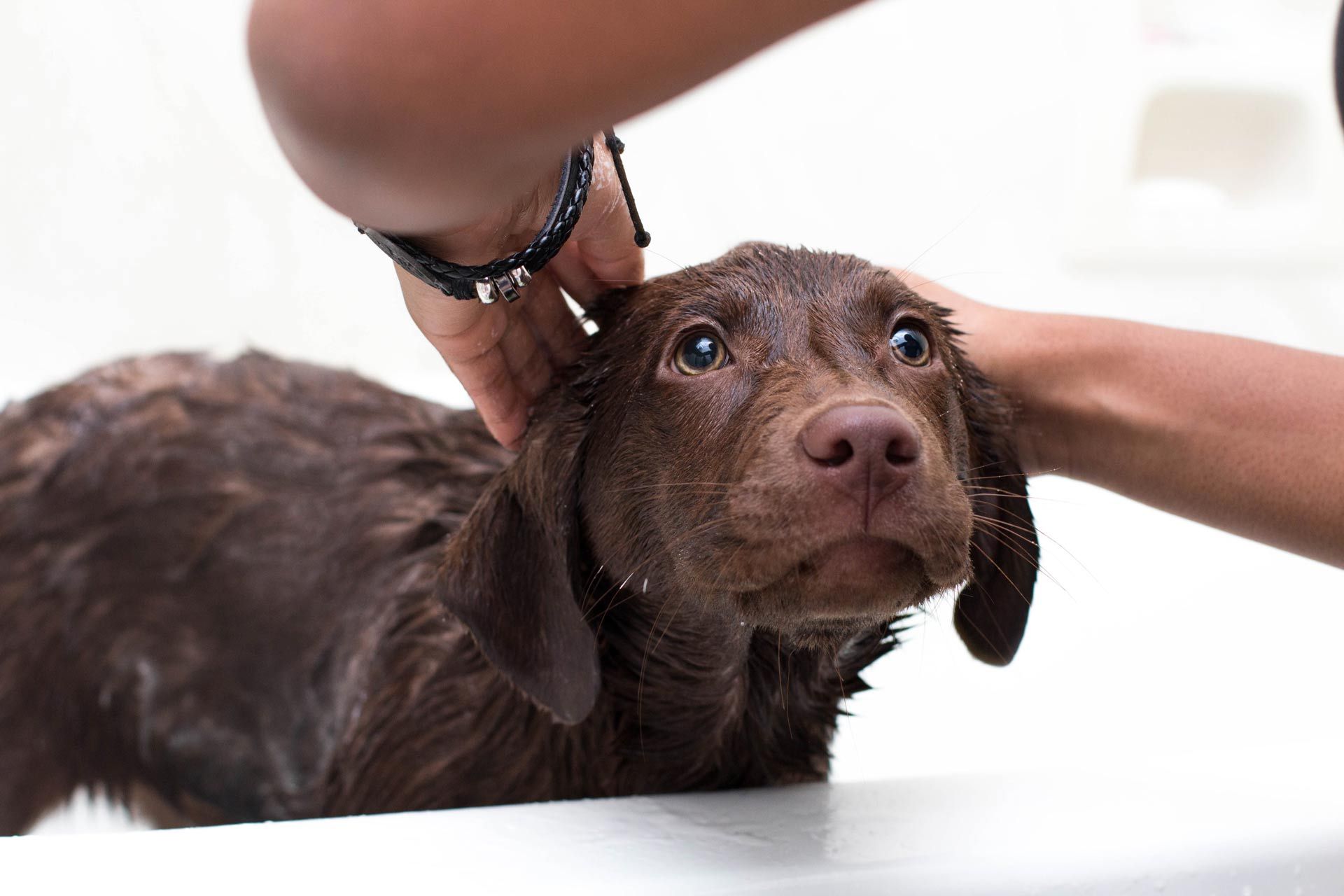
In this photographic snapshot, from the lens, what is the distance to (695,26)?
113cm

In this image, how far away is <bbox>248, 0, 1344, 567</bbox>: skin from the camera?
3.60ft

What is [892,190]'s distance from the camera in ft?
20.3

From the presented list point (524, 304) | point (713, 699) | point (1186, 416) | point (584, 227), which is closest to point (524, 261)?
point (584, 227)

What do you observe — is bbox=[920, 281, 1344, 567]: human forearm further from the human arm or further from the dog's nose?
the human arm

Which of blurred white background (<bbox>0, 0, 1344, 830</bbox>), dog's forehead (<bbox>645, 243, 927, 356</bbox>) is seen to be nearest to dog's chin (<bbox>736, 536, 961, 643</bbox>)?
dog's forehead (<bbox>645, 243, 927, 356</bbox>)

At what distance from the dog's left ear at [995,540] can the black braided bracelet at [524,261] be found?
2.45ft

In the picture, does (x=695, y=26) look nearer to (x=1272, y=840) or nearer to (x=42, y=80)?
(x=1272, y=840)

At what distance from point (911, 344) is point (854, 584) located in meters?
0.54

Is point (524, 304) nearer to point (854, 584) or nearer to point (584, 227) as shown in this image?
point (584, 227)

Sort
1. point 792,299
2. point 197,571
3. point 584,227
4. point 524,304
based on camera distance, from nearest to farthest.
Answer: point 792,299, point 584,227, point 524,304, point 197,571

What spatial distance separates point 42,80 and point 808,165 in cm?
346

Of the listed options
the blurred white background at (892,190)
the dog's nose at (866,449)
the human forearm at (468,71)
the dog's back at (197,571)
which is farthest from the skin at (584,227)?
the blurred white background at (892,190)

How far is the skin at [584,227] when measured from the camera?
1.10 meters

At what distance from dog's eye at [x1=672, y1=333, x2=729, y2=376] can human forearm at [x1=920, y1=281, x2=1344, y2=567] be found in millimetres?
769
